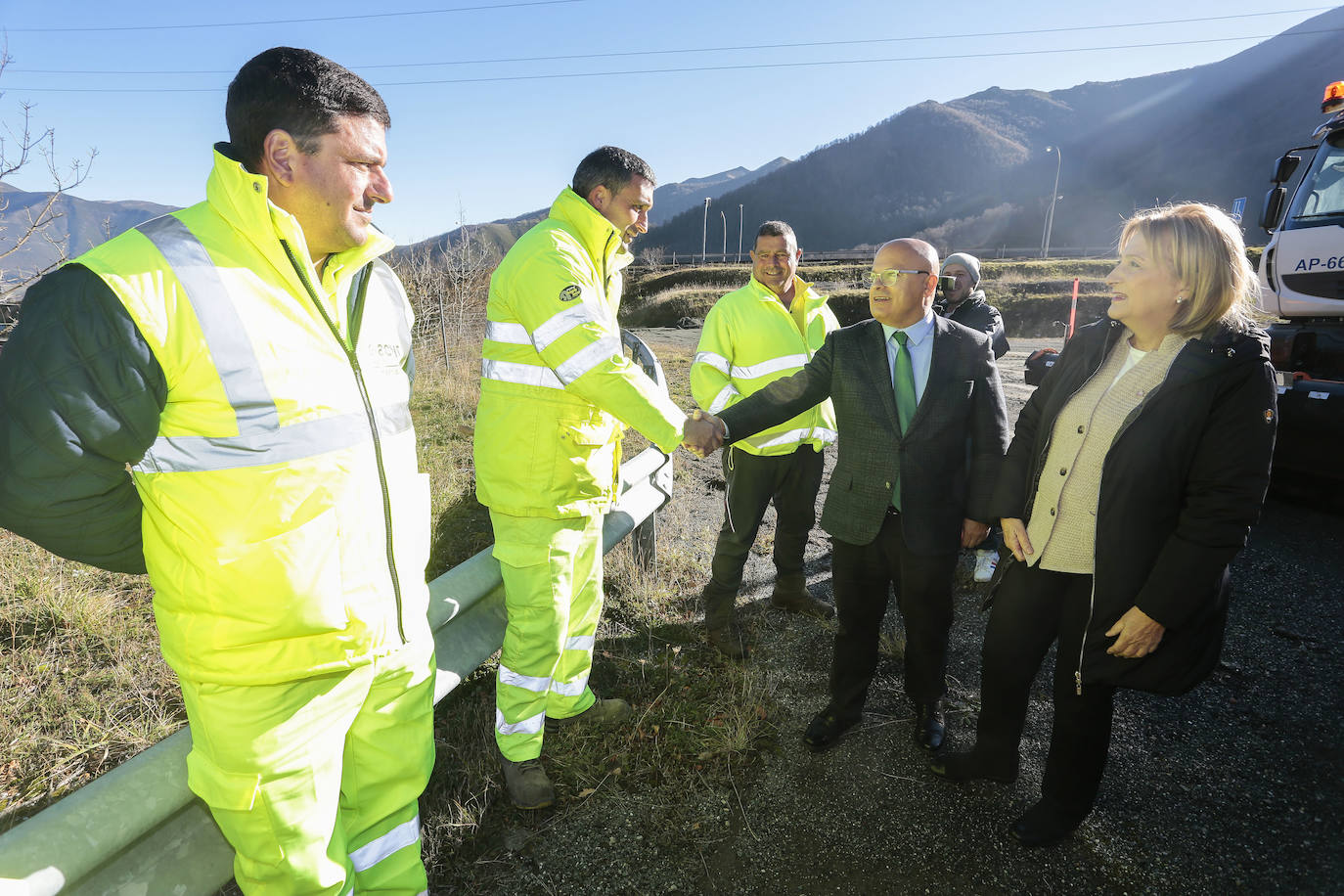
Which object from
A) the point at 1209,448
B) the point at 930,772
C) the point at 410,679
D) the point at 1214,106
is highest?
the point at 1214,106

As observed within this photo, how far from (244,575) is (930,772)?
8.42 feet

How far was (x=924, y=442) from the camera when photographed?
2607 millimetres

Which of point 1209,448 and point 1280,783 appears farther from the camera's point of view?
point 1280,783

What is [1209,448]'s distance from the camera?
6.26 feet

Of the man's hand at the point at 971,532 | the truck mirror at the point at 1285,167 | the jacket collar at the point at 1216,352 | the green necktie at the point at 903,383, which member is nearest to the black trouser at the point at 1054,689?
the man's hand at the point at 971,532

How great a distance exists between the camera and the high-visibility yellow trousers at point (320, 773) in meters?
1.41

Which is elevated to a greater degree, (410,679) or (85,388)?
(85,388)

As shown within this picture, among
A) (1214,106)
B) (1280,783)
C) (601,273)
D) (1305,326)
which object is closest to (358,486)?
(601,273)

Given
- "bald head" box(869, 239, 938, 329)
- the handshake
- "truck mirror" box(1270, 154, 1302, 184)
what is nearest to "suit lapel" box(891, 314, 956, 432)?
"bald head" box(869, 239, 938, 329)

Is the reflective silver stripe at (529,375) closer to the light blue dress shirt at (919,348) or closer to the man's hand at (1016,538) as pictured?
the light blue dress shirt at (919,348)

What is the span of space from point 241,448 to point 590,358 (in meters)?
1.20

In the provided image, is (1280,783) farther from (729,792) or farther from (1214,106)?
(1214,106)

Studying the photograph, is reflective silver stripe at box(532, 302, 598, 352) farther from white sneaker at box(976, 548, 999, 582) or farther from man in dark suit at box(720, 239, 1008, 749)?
white sneaker at box(976, 548, 999, 582)

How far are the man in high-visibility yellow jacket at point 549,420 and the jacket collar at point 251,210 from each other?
39.3 inches
